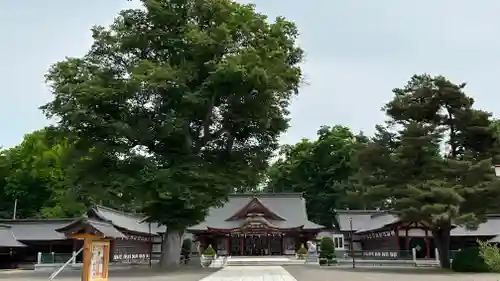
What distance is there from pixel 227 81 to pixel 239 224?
23.5 m

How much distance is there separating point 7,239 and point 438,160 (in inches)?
1244

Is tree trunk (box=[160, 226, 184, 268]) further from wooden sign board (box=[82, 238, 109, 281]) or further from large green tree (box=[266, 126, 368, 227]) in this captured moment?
large green tree (box=[266, 126, 368, 227])

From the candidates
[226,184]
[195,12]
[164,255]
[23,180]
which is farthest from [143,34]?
[23,180]

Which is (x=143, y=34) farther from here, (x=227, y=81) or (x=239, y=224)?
(x=239, y=224)

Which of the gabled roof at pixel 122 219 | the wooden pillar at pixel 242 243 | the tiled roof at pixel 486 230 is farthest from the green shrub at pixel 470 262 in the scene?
the gabled roof at pixel 122 219

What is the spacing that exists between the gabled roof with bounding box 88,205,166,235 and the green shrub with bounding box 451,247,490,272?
2210 cm

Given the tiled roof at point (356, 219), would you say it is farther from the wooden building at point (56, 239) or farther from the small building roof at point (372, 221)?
the wooden building at point (56, 239)

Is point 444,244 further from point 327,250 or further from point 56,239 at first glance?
point 56,239

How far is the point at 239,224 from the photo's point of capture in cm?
4347

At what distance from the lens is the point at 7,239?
114 ft

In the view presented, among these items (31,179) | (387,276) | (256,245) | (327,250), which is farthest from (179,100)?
(31,179)

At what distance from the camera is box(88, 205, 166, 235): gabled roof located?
37.6m

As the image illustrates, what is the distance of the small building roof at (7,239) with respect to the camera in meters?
33.8

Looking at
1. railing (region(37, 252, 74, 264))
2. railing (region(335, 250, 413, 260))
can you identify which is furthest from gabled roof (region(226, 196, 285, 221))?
railing (region(37, 252, 74, 264))
